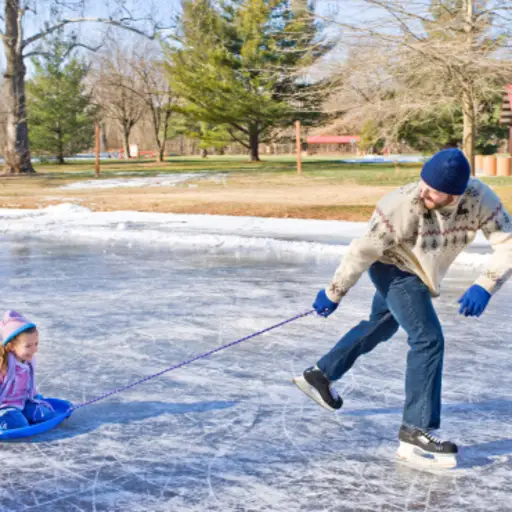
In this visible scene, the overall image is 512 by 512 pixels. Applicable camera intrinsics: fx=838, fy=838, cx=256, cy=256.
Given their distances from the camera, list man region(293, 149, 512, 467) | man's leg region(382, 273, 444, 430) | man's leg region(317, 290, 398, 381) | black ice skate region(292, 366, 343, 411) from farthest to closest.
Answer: black ice skate region(292, 366, 343, 411) → man's leg region(317, 290, 398, 381) → man's leg region(382, 273, 444, 430) → man region(293, 149, 512, 467)

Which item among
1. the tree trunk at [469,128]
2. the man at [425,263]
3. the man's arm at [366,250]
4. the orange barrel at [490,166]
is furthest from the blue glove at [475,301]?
the orange barrel at [490,166]

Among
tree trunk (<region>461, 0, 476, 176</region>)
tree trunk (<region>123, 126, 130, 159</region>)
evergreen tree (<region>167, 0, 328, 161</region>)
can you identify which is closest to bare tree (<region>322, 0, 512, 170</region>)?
tree trunk (<region>461, 0, 476, 176</region>)

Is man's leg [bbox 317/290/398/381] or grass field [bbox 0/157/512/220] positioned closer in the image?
man's leg [bbox 317/290/398/381]

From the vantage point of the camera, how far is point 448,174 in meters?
3.15

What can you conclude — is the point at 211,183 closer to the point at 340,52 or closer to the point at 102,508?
the point at 340,52

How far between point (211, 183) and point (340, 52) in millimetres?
6854

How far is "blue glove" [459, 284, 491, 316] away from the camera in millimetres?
3383

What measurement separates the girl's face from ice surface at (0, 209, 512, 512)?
1.28 ft

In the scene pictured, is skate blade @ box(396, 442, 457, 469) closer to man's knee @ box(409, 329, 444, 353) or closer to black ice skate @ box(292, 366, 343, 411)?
man's knee @ box(409, 329, 444, 353)

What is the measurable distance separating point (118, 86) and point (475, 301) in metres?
52.1

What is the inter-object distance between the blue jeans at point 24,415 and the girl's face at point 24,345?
235 millimetres

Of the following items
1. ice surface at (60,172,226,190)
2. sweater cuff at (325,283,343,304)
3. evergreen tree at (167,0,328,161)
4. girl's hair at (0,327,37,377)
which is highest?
evergreen tree at (167,0,328,161)

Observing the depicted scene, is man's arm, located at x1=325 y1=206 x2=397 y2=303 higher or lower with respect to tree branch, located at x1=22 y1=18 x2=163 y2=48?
lower

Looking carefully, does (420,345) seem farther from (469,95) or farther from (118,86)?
(118,86)
